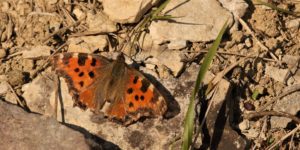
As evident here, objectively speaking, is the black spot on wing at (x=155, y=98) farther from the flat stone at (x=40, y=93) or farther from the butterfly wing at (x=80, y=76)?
the flat stone at (x=40, y=93)

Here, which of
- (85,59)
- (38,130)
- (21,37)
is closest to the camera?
(38,130)

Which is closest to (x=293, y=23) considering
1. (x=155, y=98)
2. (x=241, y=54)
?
(x=241, y=54)

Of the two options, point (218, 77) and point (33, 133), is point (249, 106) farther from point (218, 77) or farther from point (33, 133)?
point (33, 133)

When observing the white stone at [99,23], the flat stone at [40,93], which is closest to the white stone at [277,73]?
the white stone at [99,23]

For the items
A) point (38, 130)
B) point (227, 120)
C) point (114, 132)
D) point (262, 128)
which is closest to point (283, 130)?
point (262, 128)

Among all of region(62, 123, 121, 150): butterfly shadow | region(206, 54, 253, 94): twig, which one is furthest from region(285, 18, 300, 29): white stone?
region(62, 123, 121, 150): butterfly shadow

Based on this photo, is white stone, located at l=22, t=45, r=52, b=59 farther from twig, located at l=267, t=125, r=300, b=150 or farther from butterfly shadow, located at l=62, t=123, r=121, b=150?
twig, located at l=267, t=125, r=300, b=150

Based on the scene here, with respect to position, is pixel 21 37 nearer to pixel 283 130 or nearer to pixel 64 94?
pixel 64 94
